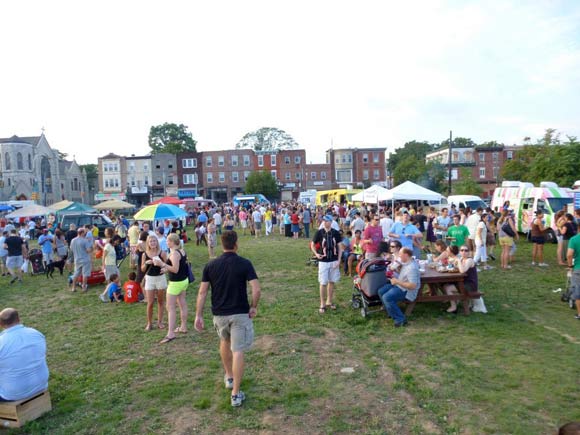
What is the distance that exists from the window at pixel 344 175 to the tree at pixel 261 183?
11.4m

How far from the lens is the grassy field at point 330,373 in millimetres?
4023

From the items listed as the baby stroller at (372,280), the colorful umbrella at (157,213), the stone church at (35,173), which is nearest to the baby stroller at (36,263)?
the colorful umbrella at (157,213)

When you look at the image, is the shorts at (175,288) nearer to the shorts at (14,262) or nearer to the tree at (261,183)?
the shorts at (14,262)

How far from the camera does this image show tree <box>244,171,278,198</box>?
55219mm

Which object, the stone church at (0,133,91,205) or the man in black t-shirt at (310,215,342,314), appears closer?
the man in black t-shirt at (310,215,342,314)

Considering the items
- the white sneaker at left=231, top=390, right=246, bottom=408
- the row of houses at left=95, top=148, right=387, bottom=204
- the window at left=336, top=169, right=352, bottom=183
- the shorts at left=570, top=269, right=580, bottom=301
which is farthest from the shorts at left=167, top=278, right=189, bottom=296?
the window at left=336, top=169, right=352, bottom=183

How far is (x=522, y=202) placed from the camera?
1828 centimetres

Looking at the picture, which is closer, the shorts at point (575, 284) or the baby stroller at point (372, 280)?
the shorts at point (575, 284)

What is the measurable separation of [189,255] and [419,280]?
11.2 m

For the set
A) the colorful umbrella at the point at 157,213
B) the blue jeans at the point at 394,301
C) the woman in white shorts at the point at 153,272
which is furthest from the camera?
the colorful umbrella at the point at 157,213

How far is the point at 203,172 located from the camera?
2362 inches

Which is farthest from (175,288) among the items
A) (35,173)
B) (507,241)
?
(35,173)

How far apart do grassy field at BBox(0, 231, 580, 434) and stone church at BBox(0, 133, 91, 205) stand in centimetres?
5533

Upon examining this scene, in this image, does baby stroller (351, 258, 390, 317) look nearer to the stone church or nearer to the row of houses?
the row of houses
